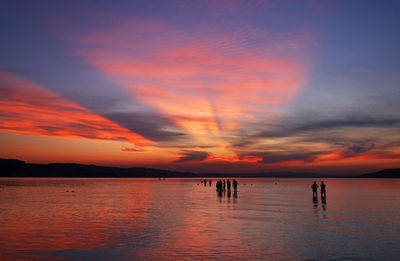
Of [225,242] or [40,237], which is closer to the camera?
[225,242]

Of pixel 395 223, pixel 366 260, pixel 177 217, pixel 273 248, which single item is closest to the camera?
pixel 366 260

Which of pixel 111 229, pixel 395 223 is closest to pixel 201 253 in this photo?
pixel 111 229

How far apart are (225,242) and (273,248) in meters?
2.45

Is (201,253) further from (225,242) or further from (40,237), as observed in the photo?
(40,237)

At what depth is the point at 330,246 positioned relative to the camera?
16516 mm

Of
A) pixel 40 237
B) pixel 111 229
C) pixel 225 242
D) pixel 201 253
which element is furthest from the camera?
pixel 111 229

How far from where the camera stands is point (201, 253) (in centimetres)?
1509

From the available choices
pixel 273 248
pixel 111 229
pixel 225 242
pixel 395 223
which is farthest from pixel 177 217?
pixel 395 223

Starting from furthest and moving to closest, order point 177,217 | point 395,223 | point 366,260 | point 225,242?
point 177,217, point 395,223, point 225,242, point 366,260

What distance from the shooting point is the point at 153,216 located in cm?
2792

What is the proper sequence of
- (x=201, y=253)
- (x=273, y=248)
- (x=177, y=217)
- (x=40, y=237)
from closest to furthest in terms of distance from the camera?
(x=201, y=253), (x=273, y=248), (x=40, y=237), (x=177, y=217)

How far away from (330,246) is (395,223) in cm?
1028

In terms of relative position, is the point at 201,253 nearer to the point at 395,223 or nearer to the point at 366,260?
the point at 366,260

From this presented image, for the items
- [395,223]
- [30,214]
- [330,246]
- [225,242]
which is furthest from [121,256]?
[395,223]
